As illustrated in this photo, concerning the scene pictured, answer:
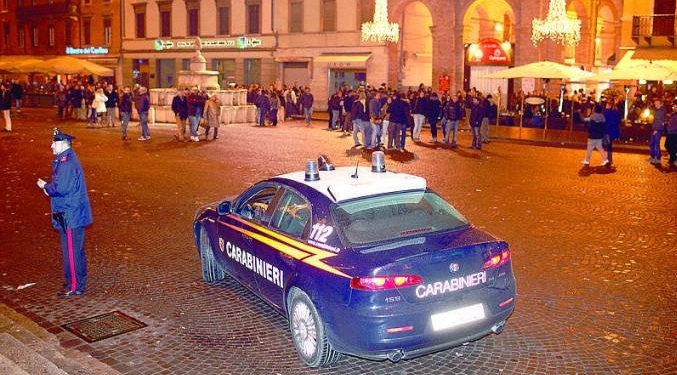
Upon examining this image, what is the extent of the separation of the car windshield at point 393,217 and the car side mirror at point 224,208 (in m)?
1.65

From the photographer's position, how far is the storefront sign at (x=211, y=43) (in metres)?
44.8

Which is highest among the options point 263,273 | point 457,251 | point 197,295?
point 457,251

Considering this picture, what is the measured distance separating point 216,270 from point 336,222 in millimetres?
2482

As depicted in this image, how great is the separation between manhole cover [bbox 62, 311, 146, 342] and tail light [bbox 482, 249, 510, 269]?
3.12m

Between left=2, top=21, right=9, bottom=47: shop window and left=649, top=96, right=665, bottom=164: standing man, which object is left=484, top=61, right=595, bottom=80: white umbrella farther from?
left=2, top=21, right=9, bottom=47: shop window

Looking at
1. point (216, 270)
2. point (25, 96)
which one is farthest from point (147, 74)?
point (216, 270)

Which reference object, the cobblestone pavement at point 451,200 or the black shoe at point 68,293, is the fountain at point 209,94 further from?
the black shoe at point 68,293

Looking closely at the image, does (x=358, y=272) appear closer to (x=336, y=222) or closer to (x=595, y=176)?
(x=336, y=222)

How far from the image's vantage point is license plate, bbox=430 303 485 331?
199 inches

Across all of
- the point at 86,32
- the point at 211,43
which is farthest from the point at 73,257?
the point at 86,32

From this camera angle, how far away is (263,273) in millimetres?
6102

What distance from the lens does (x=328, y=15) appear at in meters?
41.4

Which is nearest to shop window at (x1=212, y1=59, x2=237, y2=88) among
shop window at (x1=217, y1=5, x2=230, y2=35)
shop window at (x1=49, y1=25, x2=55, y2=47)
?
shop window at (x1=217, y1=5, x2=230, y2=35)

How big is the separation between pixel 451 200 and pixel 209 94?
19728 millimetres
